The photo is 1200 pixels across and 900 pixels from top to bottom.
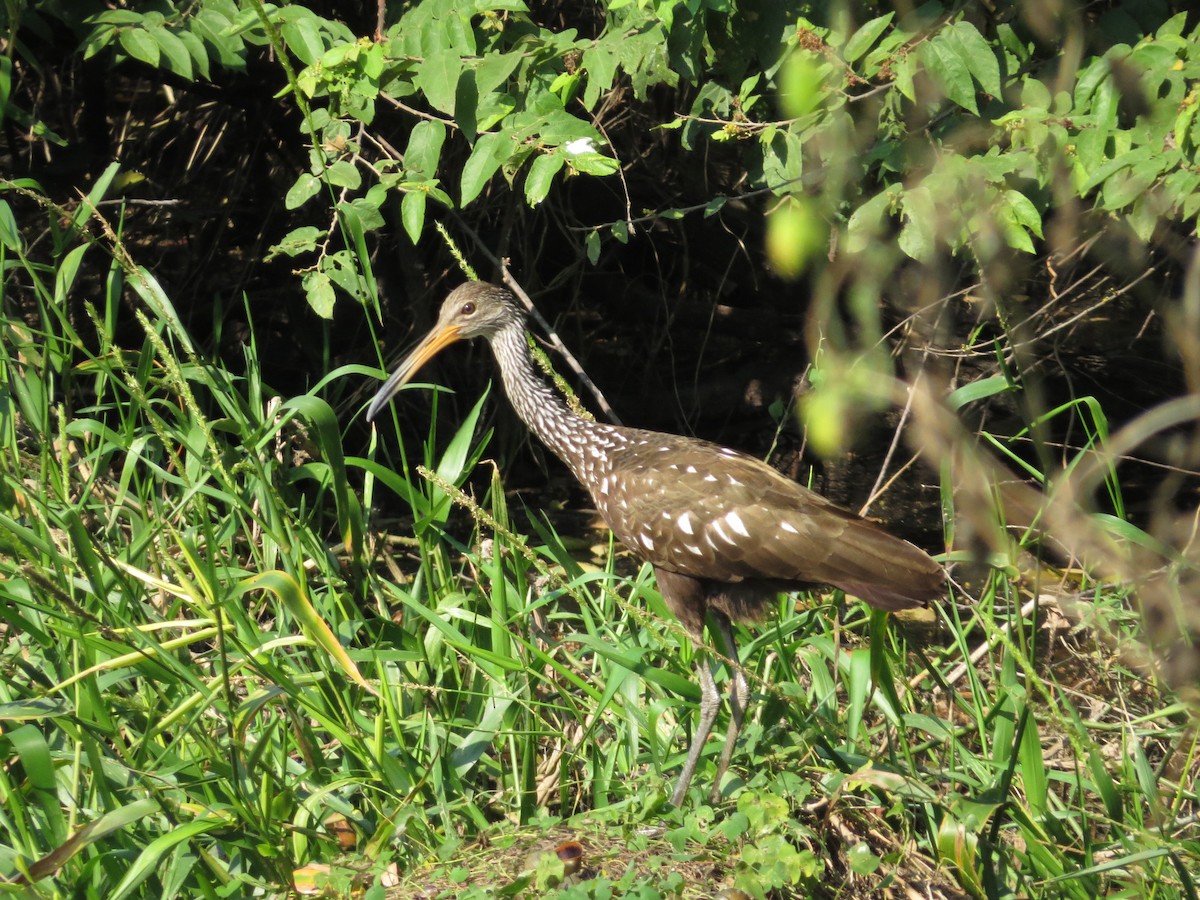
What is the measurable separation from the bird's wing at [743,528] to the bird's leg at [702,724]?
0.93 feet

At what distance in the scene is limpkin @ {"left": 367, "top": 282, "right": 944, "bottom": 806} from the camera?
3.22 m

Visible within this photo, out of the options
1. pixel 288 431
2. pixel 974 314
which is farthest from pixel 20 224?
pixel 974 314

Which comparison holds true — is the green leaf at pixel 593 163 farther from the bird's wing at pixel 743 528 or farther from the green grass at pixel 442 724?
the bird's wing at pixel 743 528

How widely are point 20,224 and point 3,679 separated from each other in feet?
10.0

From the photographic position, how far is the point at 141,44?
11.3 feet

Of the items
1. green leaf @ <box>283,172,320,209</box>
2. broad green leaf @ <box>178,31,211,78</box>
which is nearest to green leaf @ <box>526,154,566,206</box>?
green leaf @ <box>283,172,320,209</box>

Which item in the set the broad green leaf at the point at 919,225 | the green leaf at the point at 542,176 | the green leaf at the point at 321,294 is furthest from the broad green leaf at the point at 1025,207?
the green leaf at the point at 321,294

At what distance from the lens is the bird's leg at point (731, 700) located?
122 inches

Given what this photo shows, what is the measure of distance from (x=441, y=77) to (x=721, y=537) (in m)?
1.42

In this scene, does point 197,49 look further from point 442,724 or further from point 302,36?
point 442,724

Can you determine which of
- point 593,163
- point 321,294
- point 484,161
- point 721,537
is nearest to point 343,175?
point 321,294

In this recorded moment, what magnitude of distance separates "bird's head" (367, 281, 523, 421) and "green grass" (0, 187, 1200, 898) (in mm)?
560

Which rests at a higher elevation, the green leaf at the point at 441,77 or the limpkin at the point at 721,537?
the green leaf at the point at 441,77

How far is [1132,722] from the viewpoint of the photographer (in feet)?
10.3
